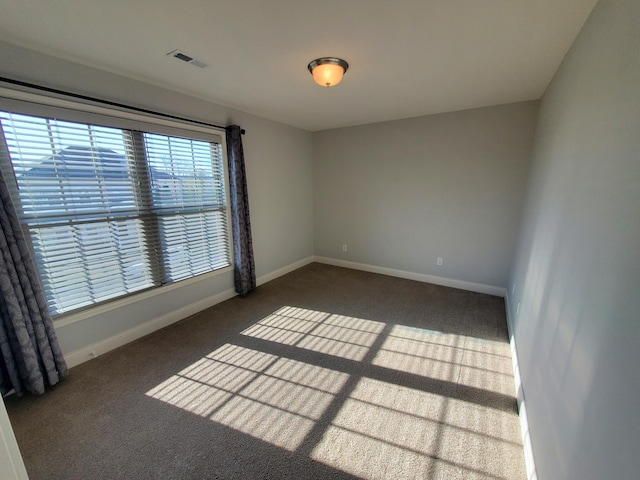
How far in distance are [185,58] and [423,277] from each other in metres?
3.82

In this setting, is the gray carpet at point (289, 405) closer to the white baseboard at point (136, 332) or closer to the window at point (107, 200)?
the white baseboard at point (136, 332)

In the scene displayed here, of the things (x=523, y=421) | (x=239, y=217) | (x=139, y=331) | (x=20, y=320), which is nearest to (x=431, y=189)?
(x=239, y=217)

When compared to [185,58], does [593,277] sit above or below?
below

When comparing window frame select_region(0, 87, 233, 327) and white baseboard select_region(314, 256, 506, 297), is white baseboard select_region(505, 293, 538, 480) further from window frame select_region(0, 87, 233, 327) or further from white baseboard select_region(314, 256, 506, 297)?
window frame select_region(0, 87, 233, 327)

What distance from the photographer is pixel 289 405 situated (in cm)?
179

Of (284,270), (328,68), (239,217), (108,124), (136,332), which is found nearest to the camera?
(328,68)

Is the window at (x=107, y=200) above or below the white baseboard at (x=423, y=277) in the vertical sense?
above

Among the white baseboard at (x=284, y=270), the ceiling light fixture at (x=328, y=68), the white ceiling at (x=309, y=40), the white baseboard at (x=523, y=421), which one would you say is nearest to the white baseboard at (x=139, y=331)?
the white baseboard at (x=284, y=270)

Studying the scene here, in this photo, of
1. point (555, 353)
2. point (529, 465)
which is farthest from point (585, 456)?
point (529, 465)

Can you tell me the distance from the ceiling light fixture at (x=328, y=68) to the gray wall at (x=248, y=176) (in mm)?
1545

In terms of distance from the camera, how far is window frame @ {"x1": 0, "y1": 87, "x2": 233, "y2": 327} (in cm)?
179

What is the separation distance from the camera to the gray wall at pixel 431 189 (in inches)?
125

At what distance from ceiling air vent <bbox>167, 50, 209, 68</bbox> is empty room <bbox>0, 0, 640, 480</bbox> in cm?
5

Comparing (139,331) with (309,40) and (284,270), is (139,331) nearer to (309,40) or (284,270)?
(284,270)
